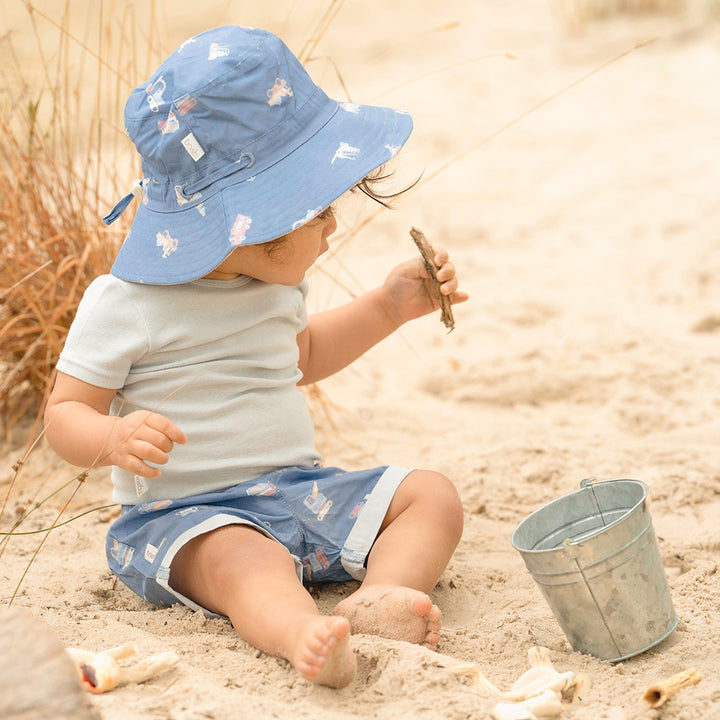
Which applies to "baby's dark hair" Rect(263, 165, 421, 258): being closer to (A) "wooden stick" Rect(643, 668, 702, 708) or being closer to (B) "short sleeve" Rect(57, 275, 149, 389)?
(B) "short sleeve" Rect(57, 275, 149, 389)

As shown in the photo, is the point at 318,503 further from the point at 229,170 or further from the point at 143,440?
the point at 229,170

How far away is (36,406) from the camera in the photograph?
2771 mm

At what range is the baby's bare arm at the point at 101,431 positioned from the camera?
1.62 metres

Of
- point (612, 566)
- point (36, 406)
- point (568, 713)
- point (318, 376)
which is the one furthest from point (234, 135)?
point (36, 406)

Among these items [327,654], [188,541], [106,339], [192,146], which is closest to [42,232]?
[106,339]

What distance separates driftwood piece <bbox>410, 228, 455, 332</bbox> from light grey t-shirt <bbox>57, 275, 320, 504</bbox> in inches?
11.9

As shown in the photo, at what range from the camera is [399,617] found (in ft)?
5.38

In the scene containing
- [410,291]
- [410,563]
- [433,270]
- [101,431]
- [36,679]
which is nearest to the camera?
[36,679]

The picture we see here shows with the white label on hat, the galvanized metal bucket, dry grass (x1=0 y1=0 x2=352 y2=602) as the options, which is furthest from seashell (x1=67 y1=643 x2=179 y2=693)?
dry grass (x1=0 y1=0 x2=352 y2=602)

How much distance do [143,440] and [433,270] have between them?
739 millimetres

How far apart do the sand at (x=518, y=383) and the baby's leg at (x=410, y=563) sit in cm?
6

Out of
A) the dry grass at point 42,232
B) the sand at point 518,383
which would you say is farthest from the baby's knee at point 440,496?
the dry grass at point 42,232

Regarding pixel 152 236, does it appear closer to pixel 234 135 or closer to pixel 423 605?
pixel 234 135

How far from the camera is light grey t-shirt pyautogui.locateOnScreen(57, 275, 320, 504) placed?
1.85 meters
